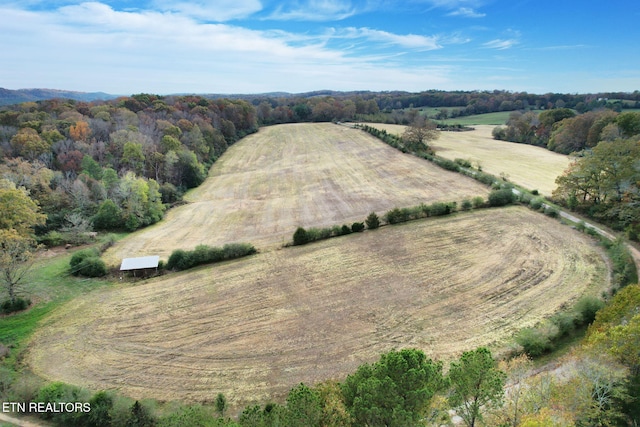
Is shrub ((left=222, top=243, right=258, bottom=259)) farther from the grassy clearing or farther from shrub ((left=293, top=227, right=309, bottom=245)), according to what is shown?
the grassy clearing

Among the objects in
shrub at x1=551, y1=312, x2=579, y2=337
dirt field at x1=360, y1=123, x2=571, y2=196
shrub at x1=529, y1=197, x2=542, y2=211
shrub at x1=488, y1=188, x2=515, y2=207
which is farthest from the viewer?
dirt field at x1=360, y1=123, x2=571, y2=196

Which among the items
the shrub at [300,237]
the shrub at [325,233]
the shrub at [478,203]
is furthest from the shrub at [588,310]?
the shrub at [300,237]

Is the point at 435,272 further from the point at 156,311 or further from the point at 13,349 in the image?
the point at 13,349

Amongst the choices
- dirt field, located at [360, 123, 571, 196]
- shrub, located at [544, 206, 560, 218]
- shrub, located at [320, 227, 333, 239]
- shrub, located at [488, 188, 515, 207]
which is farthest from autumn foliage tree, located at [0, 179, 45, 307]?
dirt field, located at [360, 123, 571, 196]

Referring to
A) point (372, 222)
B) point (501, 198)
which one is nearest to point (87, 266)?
point (372, 222)

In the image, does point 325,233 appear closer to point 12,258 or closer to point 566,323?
point 566,323
